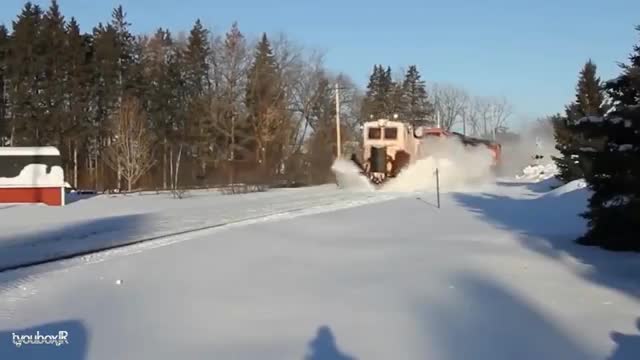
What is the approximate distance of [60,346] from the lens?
7.42 meters

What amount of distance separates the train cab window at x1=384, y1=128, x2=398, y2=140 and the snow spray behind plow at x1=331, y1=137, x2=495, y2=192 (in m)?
1.78

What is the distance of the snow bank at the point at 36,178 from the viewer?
109 ft

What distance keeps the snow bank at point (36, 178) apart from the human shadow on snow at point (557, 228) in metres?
16.8

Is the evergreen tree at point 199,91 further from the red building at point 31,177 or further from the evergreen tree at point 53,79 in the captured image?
the red building at point 31,177

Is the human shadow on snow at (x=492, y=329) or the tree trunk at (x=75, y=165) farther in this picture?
the tree trunk at (x=75, y=165)

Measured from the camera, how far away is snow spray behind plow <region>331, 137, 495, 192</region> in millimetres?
40219

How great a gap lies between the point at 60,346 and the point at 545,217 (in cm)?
1733

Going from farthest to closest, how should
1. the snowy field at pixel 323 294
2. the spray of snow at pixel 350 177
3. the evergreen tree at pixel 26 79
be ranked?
the evergreen tree at pixel 26 79
the spray of snow at pixel 350 177
the snowy field at pixel 323 294

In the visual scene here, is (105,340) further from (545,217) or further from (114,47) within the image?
(114,47)

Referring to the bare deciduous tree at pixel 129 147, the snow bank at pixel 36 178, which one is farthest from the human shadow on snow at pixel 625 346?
the bare deciduous tree at pixel 129 147

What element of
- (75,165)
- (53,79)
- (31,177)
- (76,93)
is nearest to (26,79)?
(53,79)

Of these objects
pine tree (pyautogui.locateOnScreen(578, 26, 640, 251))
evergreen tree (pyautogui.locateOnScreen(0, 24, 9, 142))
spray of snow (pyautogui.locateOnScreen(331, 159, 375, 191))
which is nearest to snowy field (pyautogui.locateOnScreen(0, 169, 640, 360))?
pine tree (pyautogui.locateOnScreen(578, 26, 640, 251))

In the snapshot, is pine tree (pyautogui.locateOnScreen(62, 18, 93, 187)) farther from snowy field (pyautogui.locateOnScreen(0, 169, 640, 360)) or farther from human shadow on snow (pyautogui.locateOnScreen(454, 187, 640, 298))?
snowy field (pyautogui.locateOnScreen(0, 169, 640, 360))

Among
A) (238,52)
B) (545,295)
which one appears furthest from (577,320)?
(238,52)
